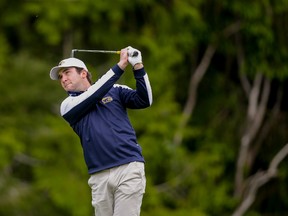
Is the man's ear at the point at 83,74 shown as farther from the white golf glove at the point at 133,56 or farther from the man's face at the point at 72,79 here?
the white golf glove at the point at 133,56

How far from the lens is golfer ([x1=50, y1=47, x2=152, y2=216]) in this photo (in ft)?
31.2

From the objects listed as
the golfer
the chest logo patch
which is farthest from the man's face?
the chest logo patch

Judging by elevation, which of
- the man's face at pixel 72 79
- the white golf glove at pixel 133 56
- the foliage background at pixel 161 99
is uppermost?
the white golf glove at pixel 133 56

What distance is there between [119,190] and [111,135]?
0.41m

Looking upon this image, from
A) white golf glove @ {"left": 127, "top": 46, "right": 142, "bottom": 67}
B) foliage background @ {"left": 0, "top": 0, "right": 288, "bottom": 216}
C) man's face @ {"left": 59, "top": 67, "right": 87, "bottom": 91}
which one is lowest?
foliage background @ {"left": 0, "top": 0, "right": 288, "bottom": 216}

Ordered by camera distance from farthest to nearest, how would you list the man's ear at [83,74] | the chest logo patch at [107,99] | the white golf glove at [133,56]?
the man's ear at [83,74] → the chest logo patch at [107,99] → the white golf glove at [133,56]

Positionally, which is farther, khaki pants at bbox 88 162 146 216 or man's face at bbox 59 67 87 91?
man's face at bbox 59 67 87 91

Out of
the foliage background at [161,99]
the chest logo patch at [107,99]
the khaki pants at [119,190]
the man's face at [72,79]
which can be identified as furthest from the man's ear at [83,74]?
the foliage background at [161,99]

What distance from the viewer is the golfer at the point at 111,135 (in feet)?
31.2

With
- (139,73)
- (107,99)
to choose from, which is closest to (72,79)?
(107,99)

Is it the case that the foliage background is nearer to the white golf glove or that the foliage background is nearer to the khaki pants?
the khaki pants

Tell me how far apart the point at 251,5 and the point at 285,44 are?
44.1 inches

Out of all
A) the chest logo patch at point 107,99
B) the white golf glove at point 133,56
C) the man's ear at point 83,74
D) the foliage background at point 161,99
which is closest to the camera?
the white golf glove at point 133,56

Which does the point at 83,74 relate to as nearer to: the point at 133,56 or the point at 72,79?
the point at 72,79
